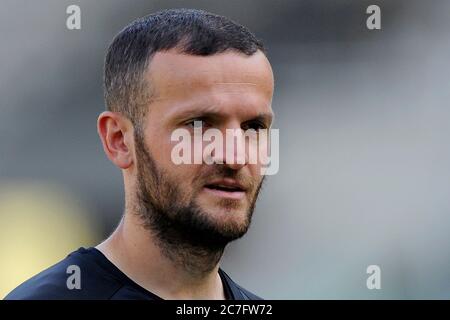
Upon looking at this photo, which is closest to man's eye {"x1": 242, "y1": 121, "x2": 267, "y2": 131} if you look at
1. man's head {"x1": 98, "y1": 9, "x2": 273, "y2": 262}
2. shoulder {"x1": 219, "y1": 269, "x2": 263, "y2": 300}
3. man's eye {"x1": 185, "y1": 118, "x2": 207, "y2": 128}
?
man's head {"x1": 98, "y1": 9, "x2": 273, "y2": 262}

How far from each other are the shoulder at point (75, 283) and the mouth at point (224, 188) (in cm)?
44

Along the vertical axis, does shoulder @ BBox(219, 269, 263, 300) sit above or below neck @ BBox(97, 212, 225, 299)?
below

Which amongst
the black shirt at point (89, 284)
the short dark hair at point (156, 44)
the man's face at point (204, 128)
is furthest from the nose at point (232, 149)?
the black shirt at point (89, 284)

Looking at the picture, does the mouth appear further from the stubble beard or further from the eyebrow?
the eyebrow

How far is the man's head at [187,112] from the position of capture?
218 centimetres

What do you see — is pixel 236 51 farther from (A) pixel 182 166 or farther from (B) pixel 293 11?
(B) pixel 293 11

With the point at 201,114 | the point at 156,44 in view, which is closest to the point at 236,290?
the point at 201,114

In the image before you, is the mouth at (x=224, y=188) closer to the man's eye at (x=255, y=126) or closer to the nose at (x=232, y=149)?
the nose at (x=232, y=149)

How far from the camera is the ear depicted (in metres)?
2.31

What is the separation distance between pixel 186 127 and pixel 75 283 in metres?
0.65

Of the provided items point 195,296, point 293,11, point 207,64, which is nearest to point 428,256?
point 293,11

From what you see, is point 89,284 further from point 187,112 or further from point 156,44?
point 156,44

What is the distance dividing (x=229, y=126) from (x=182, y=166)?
0.20m

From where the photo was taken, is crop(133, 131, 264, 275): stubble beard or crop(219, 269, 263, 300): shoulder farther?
crop(219, 269, 263, 300): shoulder
